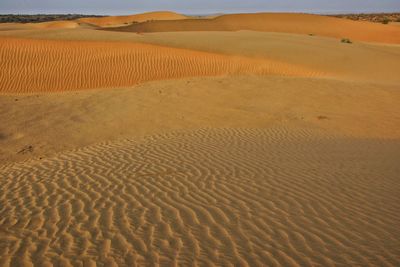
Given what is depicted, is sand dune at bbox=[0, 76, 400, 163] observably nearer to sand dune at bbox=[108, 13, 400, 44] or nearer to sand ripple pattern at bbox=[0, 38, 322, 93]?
sand ripple pattern at bbox=[0, 38, 322, 93]

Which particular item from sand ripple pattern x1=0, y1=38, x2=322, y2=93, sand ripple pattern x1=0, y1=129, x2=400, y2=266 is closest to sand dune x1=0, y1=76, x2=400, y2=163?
sand ripple pattern x1=0, y1=38, x2=322, y2=93

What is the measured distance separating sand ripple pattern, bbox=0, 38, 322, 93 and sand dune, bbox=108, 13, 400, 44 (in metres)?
19.8

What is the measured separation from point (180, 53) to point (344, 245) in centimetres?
1668

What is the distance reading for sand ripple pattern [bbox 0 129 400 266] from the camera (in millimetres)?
3900

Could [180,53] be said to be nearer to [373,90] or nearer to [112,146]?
[373,90]

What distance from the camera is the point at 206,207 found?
503 centimetres

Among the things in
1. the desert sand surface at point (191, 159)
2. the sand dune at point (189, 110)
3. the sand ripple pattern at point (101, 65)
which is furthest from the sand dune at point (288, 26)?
the sand dune at point (189, 110)

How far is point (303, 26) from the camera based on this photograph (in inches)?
1797

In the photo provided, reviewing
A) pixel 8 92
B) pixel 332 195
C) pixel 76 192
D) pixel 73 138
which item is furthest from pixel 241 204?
pixel 8 92

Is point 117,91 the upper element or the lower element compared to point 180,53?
lower

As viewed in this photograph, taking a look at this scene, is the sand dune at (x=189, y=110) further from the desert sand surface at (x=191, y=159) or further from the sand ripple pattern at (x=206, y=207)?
the sand ripple pattern at (x=206, y=207)

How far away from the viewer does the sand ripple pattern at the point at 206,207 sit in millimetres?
3900

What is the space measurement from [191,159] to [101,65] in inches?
472

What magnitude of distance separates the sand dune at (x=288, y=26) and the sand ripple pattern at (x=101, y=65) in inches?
781
